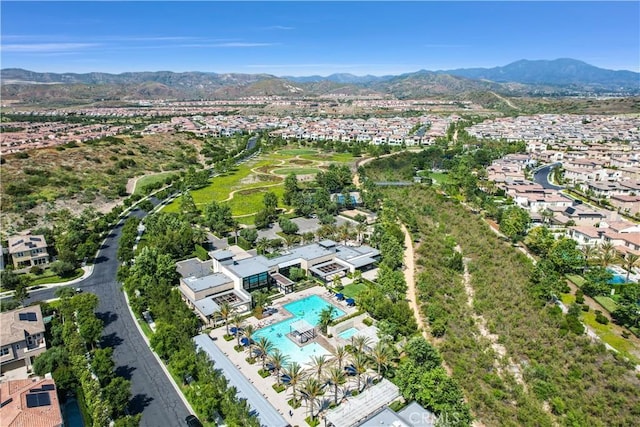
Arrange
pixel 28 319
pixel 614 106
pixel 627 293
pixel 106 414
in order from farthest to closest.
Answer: pixel 614 106 < pixel 627 293 < pixel 28 319 < pixel 106 414

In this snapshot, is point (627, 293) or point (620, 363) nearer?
point (620, 363)

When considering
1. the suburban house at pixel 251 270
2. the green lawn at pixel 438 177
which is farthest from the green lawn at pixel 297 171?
the suburban house at pixel 251 270

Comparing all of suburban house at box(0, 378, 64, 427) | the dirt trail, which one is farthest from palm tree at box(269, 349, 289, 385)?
the dirt trail

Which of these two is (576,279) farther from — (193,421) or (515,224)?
(193,421)

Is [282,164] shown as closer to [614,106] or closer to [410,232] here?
[410,232]

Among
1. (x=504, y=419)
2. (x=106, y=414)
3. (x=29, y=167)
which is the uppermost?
(x=29, y=167)

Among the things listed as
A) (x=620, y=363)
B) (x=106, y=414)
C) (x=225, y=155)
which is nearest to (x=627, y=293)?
(x=620, y=363)
